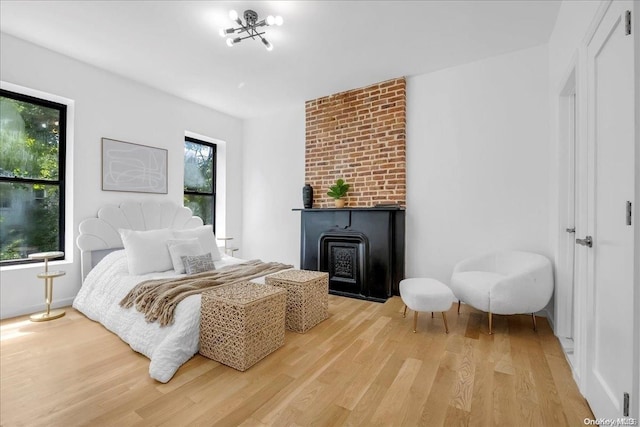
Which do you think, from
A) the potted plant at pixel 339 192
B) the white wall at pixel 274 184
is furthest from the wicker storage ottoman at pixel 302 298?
the white wall at pixel 274 184

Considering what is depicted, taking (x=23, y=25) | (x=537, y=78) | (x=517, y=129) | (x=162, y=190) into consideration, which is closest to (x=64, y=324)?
(x=162, y=190)

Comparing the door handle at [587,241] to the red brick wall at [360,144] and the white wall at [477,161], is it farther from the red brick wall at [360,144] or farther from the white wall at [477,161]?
the red brick wall at [360,144]

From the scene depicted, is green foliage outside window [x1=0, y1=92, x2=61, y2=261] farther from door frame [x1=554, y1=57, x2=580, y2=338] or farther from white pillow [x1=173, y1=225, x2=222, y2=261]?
door frame [x1=554, y1=57, x2=580, y2=338]

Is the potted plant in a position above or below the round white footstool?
above

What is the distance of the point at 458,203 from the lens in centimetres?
354

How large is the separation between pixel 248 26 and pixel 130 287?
2549 millimetres

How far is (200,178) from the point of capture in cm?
507

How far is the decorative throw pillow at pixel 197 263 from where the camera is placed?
3.05 m

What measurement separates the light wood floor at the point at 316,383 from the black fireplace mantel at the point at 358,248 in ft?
3.55

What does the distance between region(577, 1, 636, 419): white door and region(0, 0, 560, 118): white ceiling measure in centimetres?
132

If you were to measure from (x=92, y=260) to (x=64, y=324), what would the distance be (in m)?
0.80

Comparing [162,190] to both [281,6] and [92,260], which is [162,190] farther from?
[281,6]

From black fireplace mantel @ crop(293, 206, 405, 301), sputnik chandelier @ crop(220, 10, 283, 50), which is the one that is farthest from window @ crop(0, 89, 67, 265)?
black fireplace mantel @ crop(293, 206, 405, 301)

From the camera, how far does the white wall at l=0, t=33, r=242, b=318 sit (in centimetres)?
298
